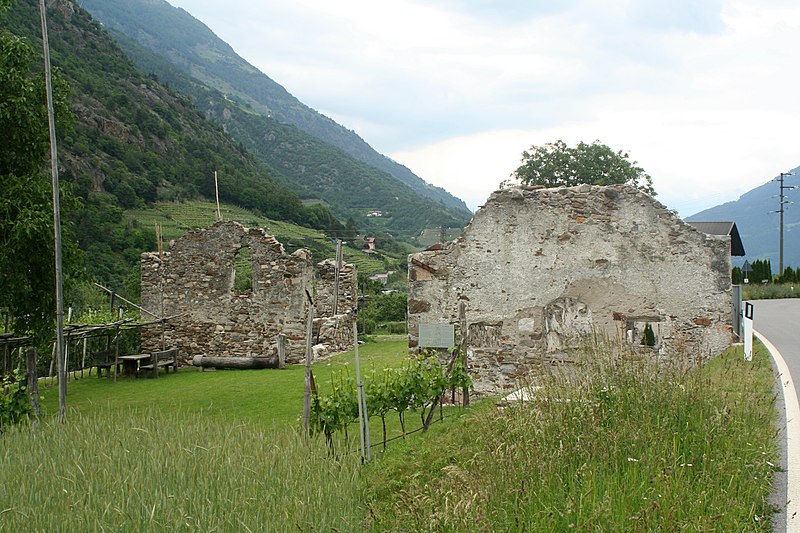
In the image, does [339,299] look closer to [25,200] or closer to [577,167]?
[25,200]

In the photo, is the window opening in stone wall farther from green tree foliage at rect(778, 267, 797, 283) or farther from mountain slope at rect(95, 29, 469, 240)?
green tree foliage at rect(778, 267, 797, 283)

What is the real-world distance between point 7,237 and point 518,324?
813 cm

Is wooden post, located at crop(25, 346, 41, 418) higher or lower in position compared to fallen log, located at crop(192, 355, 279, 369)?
higher

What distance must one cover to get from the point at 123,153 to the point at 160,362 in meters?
35.7

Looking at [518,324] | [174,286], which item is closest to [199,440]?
[518,324]

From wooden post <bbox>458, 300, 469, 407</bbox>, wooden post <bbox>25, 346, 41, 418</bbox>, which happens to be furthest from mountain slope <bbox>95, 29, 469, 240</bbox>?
wooden post <bbox>25, 346, 41, 418</bbox>

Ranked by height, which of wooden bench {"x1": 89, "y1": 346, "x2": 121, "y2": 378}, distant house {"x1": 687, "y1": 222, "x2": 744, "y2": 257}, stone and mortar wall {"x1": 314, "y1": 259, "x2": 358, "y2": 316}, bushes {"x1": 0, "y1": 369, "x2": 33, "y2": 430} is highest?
distant house {"x1": 687, "y1": 222, "x2": 744, "y2": 257}

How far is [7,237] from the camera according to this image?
10359mm

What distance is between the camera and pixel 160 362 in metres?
18.2

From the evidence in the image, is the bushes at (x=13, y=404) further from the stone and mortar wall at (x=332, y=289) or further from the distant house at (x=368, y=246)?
the distant house at (x=368, y=246)

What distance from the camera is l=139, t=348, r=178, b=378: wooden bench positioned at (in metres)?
17.7

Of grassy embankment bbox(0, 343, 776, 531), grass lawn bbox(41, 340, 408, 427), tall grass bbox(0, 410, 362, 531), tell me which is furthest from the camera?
grass lawn bbox(41, 340, 408, 427)

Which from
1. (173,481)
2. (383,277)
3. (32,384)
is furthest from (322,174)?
(173,481)

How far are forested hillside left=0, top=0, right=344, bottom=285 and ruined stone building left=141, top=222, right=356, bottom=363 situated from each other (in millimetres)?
16385
